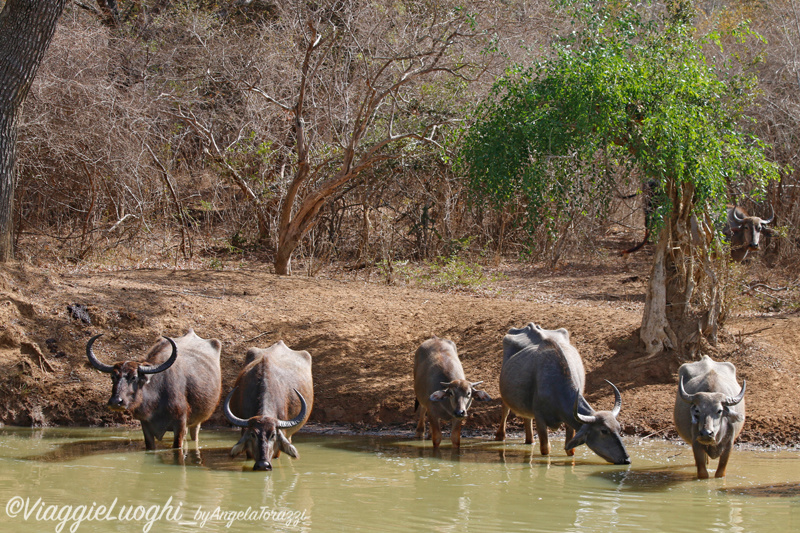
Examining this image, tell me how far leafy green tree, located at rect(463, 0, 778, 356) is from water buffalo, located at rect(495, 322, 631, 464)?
5.69 feet

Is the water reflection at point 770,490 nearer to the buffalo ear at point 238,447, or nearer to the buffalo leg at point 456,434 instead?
the buffalo leg at point 456,434

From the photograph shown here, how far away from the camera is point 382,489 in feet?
26.3

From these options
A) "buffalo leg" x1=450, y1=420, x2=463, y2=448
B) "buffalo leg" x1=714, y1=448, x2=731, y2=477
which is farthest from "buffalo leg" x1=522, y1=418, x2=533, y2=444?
"buffalo leg" x1=714, y1=448, x2=731, y2=477

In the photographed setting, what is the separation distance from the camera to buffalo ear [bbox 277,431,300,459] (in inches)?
339

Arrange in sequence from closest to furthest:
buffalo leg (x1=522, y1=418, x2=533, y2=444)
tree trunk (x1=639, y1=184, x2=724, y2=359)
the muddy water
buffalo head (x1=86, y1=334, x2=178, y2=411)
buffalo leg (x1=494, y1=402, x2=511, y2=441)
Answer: the muddy water → buffalo head (x1=86, y1=334, x2=178, y2=411) → buffalo leg (x1=522, y1=418, x2=533, y2=444) → buffalo leg (x1=494, y1=402, x2=511, y2=441) → tree trunk (x1=639, y1=184, x2=724, y2=359)

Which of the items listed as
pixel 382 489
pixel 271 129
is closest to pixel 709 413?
pixel 382 489

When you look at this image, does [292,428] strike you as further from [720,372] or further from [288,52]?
[288,52]

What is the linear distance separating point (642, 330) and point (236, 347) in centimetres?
640

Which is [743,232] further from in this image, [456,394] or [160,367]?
[160,367]

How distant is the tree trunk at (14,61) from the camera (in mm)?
12859

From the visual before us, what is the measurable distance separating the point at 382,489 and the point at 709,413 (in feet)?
11.4

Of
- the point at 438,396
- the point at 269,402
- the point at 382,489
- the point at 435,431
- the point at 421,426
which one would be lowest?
the point at 382,489

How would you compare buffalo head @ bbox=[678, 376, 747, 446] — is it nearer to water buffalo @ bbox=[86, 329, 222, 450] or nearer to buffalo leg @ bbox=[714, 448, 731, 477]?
buffalo leg @ bbox=[714, 448, 731, 477]

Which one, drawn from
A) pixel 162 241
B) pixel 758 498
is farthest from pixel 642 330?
pixel 162 241
